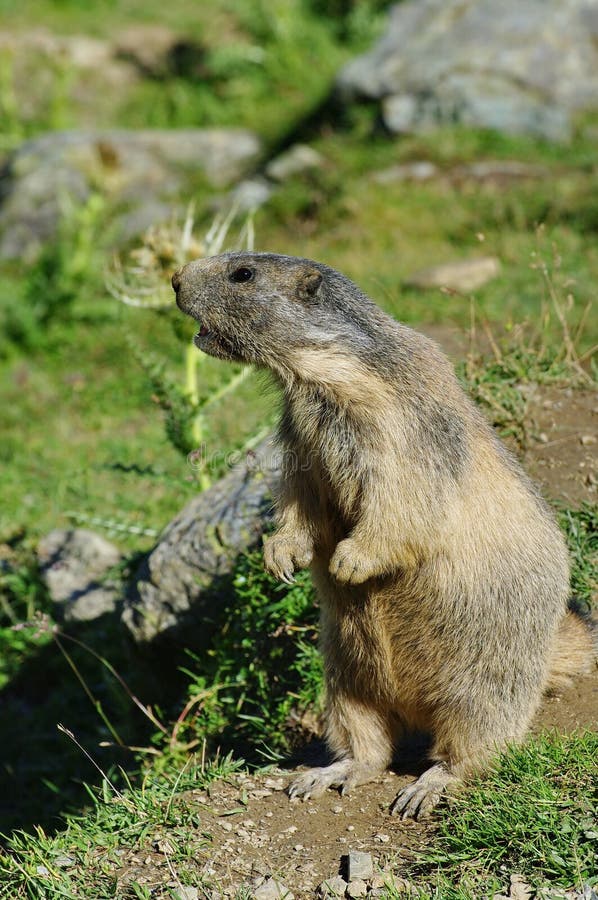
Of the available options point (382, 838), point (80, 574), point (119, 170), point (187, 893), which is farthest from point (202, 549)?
point (119, 170)

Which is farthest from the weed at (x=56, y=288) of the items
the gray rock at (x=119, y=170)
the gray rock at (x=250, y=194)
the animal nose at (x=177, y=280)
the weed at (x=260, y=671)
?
the animal nose at (x=177, y=280)

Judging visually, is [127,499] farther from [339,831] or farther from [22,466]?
[339,831]

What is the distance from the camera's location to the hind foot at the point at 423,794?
3.92 meters

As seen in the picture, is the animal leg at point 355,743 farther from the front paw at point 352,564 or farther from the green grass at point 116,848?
the front paw at point 352,564

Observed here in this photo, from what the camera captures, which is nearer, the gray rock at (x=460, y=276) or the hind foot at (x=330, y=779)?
the hind foot at (x=330, y=779)

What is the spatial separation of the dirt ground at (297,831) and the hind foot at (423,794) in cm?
4

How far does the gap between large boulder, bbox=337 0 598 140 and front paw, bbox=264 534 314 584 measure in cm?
908

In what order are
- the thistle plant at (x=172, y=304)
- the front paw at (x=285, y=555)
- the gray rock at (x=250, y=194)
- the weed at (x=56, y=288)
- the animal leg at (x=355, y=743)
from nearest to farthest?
the front paw at (x=285, y=555) < the animal leg at (x=355, y=743) < the thistle plant at (x=172, y=304) < the weed at (x=56, y=288) < the gray rock at (x=250, y=194)

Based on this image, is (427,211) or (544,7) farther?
(544,7)

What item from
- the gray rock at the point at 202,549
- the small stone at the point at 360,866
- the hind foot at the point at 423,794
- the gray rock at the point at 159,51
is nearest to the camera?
the small stone at the point at 360,866

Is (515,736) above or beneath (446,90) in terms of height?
beneath

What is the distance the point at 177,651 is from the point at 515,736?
2.30 meters

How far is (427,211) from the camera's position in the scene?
1084 centimetres

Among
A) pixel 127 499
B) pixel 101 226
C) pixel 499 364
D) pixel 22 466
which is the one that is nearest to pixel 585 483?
pixel 499 364
